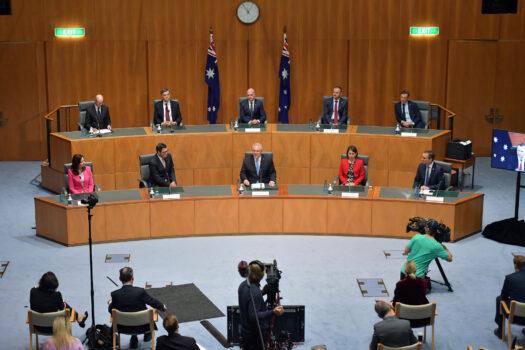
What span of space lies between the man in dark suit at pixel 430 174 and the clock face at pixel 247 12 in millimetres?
6279

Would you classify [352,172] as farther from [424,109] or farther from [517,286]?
[517,286]

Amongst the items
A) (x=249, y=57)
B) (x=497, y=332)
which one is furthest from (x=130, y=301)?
(x=249, y=57)

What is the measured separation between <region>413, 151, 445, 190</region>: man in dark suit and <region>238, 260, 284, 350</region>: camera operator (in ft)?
18.4

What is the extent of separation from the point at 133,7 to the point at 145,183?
5.59 metres

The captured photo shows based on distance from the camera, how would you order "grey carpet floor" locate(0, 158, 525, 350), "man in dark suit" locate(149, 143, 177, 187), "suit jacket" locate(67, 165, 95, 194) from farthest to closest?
"man in dark suit" locate(149, 143, 177, 187) → "suit jacket" locate(67, 165, 95, 194) → "grey carpet floor" locate(0, 158, 525, 350)

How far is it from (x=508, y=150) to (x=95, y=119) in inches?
290

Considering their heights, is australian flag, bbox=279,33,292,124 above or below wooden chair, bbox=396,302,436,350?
above

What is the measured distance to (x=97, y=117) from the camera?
51.5 ft

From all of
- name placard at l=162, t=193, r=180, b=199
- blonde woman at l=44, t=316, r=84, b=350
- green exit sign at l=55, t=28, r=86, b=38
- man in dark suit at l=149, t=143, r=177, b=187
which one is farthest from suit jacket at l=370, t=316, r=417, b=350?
green exit sign at l=55, t=28, r=86, b=38

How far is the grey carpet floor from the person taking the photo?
9.84 meters

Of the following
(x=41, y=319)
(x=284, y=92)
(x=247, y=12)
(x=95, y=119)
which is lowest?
(x=41, y=319)

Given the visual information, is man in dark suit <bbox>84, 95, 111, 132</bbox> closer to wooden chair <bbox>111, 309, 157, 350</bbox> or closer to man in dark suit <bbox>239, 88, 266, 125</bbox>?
man in dark suit <bbox>239, 88, 266, 125</bbox>

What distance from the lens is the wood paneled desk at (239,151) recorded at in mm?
15164

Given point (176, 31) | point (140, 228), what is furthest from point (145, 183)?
point (176, 31)
